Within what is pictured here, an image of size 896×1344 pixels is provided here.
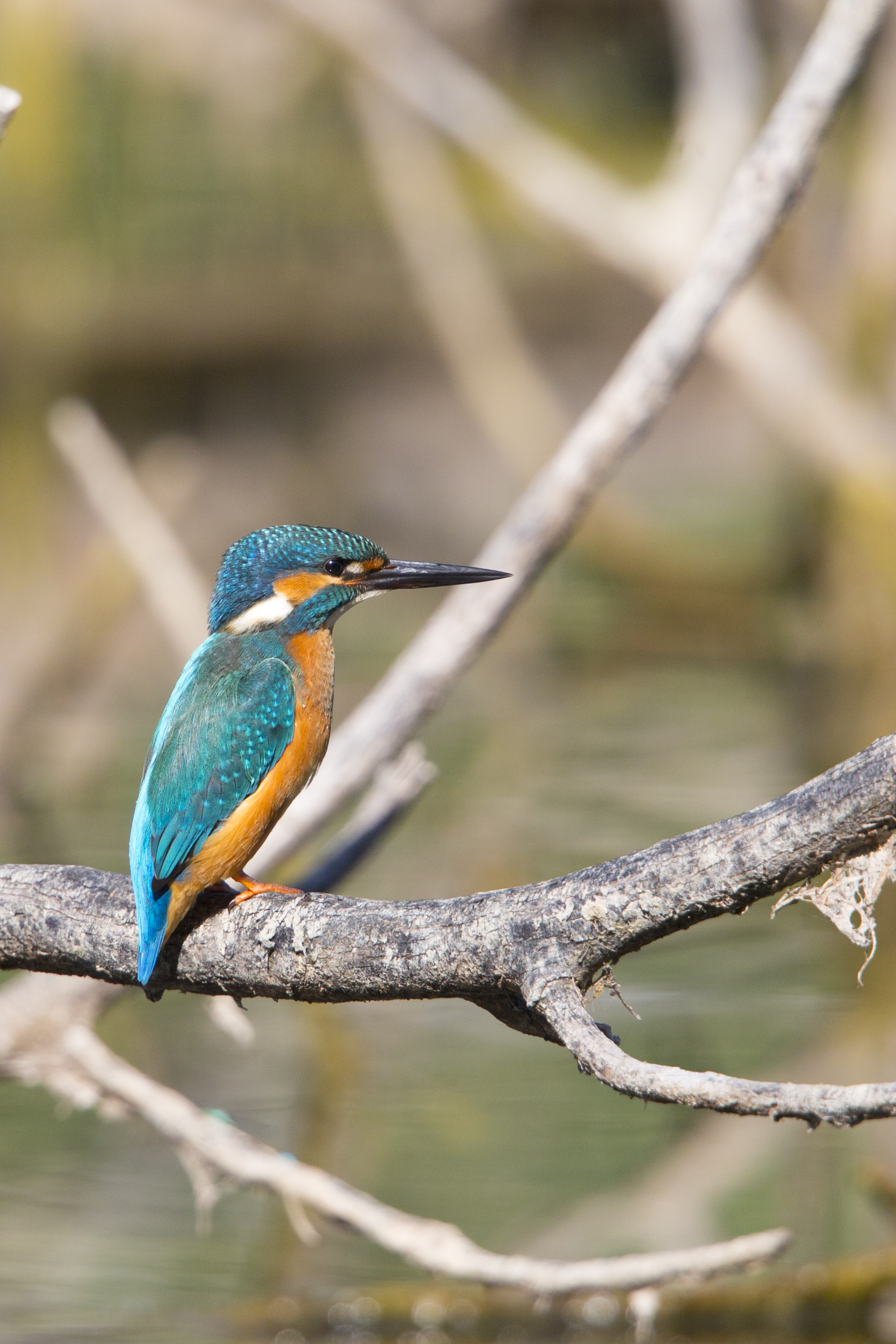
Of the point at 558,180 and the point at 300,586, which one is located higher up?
the point at 558,180

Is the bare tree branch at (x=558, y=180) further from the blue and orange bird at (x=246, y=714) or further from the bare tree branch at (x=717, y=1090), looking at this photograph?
the bare tree branch at (x=717, y=1090)

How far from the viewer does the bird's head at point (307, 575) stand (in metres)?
1.94

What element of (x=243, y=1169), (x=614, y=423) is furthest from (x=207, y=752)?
(x=614, y=423)

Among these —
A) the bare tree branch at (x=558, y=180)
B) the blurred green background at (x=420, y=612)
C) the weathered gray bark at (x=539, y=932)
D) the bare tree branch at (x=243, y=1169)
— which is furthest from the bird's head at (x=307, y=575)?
the bare tree branch at (x=558, y=180)

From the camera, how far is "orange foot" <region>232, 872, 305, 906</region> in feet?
5.36

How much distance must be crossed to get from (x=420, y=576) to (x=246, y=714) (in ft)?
0.95

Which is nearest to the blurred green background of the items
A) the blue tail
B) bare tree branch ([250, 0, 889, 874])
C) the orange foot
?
bare tree branch ([250, 0, 889, 874])

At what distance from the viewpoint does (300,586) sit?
1.95 meters

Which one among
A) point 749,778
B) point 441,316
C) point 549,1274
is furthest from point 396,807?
point 441,316

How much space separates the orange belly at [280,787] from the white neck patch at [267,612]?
0.04 metres

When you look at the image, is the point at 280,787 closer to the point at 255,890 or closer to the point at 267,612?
the point at 255,890

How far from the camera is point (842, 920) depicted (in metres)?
1.28

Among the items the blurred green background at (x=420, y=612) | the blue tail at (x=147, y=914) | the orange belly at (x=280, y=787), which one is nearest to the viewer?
the blue tail at (x=147, y=914)

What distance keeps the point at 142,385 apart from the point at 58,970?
9.05 metres
